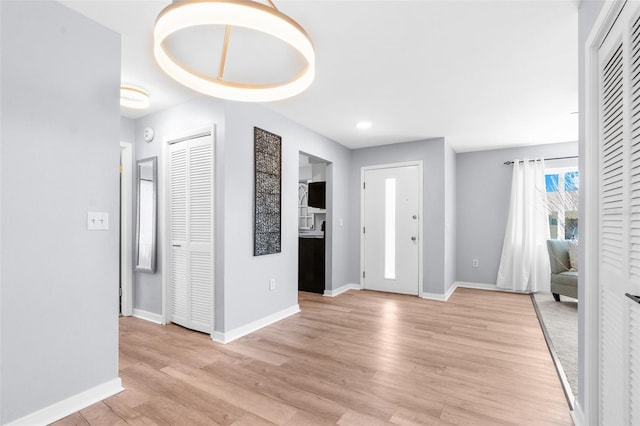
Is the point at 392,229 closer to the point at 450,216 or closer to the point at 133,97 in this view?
the point at 450,216

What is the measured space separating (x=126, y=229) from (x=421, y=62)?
11.8 ft

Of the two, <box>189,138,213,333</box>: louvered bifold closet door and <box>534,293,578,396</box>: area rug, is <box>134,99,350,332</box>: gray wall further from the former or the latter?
<box>534,293,578,396</box>: area rug

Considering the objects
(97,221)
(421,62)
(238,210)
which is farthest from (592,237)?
(97,221)

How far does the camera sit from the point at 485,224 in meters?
5.48

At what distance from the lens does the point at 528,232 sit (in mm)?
4992

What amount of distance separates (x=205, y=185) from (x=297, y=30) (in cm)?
211

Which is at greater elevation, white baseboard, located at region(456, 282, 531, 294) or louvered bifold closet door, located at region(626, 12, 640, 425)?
louvered bifold closet door, located at region(626, 12, 640, 425)

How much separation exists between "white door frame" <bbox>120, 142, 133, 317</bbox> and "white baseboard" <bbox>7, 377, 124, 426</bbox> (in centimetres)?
187

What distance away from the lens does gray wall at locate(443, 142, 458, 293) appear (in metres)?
4.70

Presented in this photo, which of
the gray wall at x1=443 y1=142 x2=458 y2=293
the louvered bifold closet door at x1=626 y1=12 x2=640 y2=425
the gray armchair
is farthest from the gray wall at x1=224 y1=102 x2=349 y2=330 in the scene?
the gray armchair

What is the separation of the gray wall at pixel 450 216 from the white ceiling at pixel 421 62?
0.88 m

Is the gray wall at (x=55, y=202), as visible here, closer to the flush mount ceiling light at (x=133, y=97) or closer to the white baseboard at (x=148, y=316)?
the flush mount ceiling light at (x=133, y=97)

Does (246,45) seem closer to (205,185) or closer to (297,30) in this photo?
(297,30)

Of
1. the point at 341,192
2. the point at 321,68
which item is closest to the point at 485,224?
the point at 341,192
